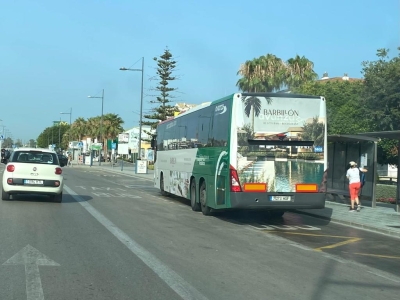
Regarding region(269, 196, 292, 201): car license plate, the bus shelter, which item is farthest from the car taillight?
the bus shelter

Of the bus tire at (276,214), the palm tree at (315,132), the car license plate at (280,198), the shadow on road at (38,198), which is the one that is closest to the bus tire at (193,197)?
the bus tire at (276,214)

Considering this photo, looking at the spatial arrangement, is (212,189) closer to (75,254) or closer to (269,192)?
(269,192)

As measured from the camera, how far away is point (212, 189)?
15711mm

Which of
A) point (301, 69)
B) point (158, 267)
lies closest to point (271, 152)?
point (158, 267)

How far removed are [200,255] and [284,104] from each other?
604 cm

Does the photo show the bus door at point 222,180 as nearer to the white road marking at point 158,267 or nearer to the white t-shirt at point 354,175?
the white road marking at point 158,267

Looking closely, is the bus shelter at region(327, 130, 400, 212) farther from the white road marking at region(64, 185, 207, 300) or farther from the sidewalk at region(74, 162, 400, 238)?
the white road marking at region(64, 185, 207, 300)

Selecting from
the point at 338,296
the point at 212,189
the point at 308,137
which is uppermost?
the point at 308,137

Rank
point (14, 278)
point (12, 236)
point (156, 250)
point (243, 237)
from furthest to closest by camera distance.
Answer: point (243, 237), point (12, 236), point (156, 250), point (14, 278)

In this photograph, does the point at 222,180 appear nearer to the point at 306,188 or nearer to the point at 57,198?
the point at 306,188

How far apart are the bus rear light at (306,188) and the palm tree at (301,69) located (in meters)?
33.2

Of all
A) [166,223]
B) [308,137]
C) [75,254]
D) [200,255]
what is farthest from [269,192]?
[75,254]

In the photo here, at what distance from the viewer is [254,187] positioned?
46.5 ft

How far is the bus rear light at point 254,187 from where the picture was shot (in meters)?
14.1
